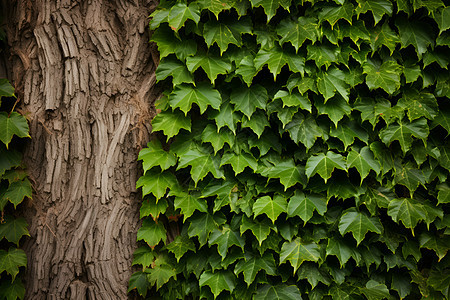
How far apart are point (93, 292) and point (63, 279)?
0.71 feet

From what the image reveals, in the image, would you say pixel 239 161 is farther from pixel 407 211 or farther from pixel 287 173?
pixel 407 211

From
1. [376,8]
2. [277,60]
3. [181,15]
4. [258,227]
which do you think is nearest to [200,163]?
[258,227]

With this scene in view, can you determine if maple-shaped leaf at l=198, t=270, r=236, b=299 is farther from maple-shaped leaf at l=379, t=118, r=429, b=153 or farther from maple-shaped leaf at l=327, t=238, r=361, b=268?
maple-shaped leaf at l=379, t=118, r=429, b=153

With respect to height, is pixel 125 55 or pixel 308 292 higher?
pixel 125 55

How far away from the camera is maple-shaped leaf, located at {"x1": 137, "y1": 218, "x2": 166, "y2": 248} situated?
2.39m

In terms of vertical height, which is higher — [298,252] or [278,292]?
[298,252]

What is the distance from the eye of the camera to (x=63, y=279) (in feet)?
7.74

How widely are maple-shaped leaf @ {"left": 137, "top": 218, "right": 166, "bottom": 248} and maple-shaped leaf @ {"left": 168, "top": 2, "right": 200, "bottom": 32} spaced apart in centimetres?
127

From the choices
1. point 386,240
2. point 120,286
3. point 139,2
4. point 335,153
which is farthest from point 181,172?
point 386,240

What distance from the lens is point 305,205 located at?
230cm

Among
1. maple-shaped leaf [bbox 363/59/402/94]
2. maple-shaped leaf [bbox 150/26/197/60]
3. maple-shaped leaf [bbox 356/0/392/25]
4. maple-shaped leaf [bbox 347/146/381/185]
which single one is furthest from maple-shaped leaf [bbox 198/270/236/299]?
maple-shaped leaf [bbox 356/0/392/25]

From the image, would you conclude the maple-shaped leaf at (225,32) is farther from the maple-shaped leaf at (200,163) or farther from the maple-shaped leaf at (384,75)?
the maple-shaped leaf at (384,75)

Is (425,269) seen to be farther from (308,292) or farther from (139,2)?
(139,2)

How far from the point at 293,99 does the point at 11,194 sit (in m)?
1.94
